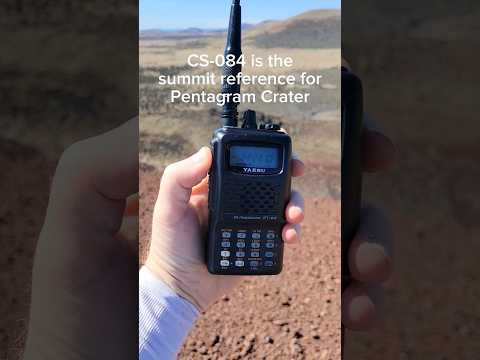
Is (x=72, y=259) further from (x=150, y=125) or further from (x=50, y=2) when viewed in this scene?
(x=50, y=2)

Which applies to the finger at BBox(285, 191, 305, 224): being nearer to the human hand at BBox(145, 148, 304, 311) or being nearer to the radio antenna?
the human hand at BBox(145, 148, 304, 311)

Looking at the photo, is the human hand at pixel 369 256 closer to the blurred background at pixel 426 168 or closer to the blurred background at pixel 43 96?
the blurred background at pixel 426 168

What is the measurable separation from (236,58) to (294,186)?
0.21 m

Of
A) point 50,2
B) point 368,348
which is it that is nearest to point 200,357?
point 368,348

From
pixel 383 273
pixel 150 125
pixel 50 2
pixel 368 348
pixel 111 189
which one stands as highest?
pixel 50 2

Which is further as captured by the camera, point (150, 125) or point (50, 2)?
point (50, 2)

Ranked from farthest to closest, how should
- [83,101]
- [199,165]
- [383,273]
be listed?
[83,101] → [383,273] → [199,165]

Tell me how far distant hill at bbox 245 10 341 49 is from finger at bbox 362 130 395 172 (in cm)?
16

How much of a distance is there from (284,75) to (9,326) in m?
0.65

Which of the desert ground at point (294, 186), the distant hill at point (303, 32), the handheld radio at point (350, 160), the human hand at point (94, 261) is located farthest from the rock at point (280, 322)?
the distant hill at point (303, 32)

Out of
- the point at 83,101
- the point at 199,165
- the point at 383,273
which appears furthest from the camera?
the point at 83,101

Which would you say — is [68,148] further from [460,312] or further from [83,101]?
[460,312]

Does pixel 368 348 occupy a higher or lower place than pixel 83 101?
lower

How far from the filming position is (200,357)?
34.7 inches
